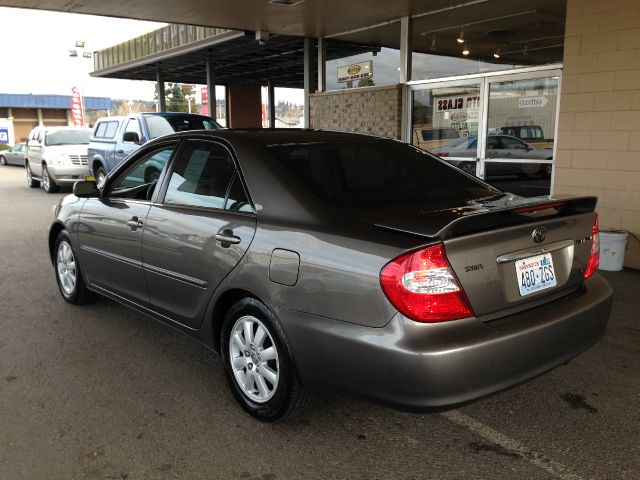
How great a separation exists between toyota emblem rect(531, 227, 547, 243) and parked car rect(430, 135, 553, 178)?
542cm

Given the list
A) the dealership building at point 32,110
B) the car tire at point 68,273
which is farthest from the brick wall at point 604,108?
the dealership building at point 32,110

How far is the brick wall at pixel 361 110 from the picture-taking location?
10.4 metres

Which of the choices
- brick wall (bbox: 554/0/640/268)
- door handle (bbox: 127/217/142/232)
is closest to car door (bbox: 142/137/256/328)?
door handle (bbox: 127/217/142/232)

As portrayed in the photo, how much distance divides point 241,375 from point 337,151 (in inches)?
58.0

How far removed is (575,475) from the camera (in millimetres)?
2721

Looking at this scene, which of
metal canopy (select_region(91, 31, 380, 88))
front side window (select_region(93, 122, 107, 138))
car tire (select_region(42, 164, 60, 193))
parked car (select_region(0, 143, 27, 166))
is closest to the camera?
metal canopy (select_region(91, 31, 380, 88))

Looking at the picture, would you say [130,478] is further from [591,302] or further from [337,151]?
[591,302]

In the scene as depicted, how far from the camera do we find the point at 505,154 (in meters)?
8.46

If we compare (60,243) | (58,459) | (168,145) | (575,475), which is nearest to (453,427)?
(575,475)

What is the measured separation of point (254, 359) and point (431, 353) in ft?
3.80

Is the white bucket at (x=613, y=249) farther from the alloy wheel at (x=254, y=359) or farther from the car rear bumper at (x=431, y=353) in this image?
the alloy wheel at (x=254, y=359)

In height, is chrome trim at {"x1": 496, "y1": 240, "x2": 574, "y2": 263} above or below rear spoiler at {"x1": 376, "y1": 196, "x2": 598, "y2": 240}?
below

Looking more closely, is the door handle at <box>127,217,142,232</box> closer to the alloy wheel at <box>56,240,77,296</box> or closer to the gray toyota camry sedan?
the gray toyota camry sedan

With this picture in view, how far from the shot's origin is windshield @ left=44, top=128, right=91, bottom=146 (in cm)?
1668
